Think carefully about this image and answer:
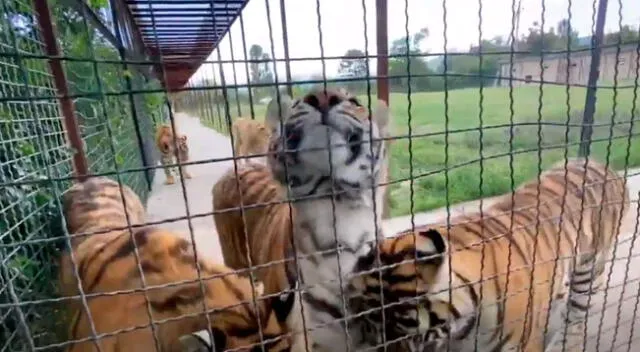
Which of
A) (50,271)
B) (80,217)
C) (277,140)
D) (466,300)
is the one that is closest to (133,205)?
(80,217)

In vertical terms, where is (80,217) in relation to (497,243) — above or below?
above

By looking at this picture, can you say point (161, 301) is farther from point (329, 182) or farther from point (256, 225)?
point (256, 225)

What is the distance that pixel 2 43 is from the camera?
1114 millimetres

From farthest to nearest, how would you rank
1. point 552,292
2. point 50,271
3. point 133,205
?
1. point 133,205
2. point 552,292
3. point 50,271

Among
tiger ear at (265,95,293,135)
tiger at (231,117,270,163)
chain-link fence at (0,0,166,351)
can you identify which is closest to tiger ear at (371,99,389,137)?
tiger ear at (265,95,293,135)

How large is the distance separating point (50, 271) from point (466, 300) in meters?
1.03

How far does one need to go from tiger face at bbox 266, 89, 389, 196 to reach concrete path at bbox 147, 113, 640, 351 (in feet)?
0.52

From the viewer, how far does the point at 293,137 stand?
0.88 metres

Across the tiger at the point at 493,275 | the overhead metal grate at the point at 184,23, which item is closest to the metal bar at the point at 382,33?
the tiger at the point at 493,275

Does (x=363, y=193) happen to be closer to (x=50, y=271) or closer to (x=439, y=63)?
(x=439, y=63)

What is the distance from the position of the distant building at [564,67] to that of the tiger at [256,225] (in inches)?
24.6

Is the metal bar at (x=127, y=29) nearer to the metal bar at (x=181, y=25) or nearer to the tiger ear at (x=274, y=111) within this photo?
the metal bar at (x=181, y=25)

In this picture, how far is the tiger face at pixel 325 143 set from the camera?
88 cm

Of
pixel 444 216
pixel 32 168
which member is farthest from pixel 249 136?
pixel 32 168
